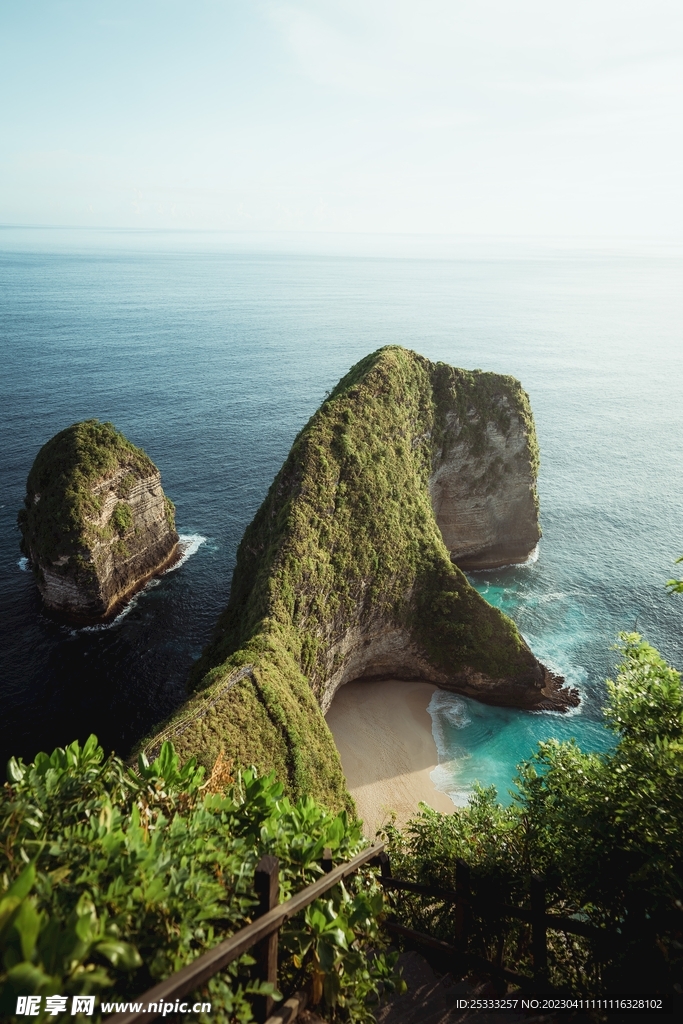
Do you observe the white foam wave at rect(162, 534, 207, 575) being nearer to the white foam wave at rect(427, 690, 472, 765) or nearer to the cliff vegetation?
the cliff vegetation

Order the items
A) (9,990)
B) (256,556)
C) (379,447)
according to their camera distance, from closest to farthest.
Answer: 1. (9,990)
2. (256,556)
3. (379,447)

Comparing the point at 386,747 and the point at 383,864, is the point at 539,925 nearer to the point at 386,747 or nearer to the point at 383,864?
the point at 383,864

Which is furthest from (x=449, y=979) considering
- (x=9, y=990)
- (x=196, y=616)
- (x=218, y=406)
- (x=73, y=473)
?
(x=218, y=406)

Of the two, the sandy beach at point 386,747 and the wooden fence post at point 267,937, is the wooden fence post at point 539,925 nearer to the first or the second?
the wooden fence post at point 267,937

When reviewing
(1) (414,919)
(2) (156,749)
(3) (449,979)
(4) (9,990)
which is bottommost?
(2) (156,749)

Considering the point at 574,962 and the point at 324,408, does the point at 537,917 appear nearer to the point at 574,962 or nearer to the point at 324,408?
the point at 574,962

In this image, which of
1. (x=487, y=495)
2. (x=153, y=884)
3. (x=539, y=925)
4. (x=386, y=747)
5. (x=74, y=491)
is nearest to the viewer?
(x=153, y=884)

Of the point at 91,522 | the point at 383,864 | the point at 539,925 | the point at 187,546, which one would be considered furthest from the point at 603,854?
the point at 187,546
